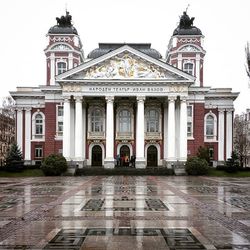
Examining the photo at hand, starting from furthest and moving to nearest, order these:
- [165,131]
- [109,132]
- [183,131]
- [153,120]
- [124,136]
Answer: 1. [153,120]
2. [124,136]
3. [165,131]
4. [183,131]
5. [109,132]

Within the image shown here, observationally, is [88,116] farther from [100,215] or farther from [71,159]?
[100,215]

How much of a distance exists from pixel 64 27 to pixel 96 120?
49.6 feet

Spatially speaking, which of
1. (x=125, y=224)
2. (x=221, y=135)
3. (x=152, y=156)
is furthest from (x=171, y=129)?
(x=125, y=224)

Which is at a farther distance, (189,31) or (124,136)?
(189,31)

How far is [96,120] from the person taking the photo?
194 feet

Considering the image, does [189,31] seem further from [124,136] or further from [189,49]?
[124,136]

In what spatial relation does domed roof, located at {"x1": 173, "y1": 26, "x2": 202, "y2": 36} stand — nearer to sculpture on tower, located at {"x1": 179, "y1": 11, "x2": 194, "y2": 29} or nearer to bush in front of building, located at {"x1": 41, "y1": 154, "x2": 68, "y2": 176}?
sculpture on tower, located at {"x1": 179, "y1": 11, "x2": 194, "y2": 29}

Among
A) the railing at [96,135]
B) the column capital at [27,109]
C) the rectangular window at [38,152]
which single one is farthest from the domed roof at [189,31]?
the rectangular window at [38,152]

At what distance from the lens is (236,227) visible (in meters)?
12.4

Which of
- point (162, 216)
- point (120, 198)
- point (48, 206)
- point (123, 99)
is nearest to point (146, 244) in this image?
point (162, 216)

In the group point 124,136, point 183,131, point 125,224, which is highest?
point 183,131

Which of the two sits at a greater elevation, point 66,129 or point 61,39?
point 61,39

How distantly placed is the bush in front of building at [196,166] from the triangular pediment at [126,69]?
411 inches

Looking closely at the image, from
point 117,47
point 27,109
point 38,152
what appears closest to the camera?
point 38,152
